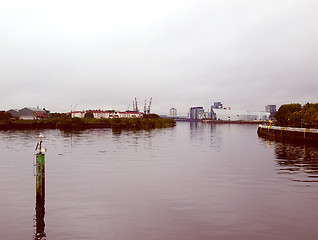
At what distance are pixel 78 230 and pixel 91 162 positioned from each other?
25980 millimetres

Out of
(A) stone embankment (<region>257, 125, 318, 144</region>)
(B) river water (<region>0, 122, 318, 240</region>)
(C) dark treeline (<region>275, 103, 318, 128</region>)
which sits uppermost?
(C) dark treeline (<region>275, 103, 318, 128</region>)

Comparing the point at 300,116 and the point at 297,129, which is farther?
the point at 300,116

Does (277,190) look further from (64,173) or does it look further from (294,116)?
(294,116)

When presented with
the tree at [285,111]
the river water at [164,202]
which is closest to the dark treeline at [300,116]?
the tree at [285,111]

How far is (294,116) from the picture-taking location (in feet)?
346

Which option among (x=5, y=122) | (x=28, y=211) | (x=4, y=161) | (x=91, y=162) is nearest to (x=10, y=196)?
(x=28, y=211)

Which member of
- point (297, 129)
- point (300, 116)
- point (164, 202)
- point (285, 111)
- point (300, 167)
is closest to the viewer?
point (164, 202)

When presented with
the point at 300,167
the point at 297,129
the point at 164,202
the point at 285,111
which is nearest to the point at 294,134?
the point at 297,129

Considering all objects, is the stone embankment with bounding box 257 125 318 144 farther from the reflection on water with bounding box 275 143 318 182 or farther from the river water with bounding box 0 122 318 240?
the river water with bounding box 0 122 318 240

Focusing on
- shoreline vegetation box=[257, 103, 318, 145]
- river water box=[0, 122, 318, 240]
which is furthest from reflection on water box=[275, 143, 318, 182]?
shoreline vegetation box=[257, 103, 318, 145]

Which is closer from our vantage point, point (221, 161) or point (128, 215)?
point (128, 215)

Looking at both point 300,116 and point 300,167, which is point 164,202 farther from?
point 300,116

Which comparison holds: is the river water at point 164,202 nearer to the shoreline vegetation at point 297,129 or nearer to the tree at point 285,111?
the shoreline vegetation at point 297,129

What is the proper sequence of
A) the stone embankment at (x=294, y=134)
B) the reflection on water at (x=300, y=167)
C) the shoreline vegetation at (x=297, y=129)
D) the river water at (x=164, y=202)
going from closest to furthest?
the river water at (x=164, y=202) → the reflection on water at (x=300, y=167) → the stone embankment at (x=294, y=134) → the shoreline vegetation at (x=297, y=129)
